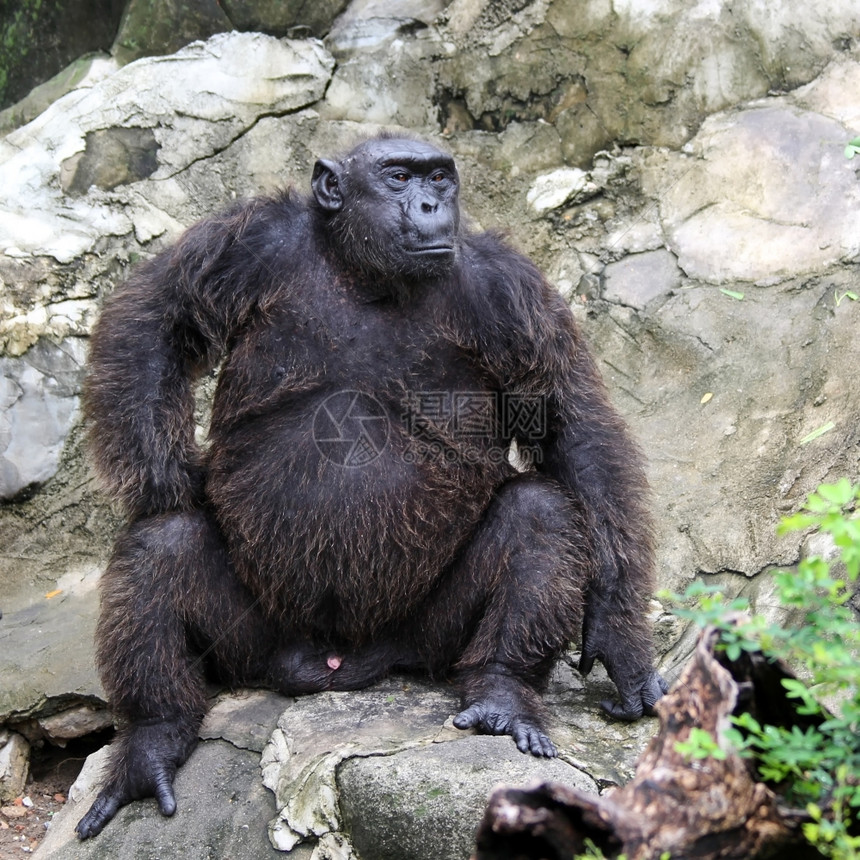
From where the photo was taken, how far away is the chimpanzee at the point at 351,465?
16.3 feet

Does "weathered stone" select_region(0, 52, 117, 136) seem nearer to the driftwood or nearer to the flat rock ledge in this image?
the flat rock ledge

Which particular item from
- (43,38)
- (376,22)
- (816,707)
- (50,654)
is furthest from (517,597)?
(43,38)

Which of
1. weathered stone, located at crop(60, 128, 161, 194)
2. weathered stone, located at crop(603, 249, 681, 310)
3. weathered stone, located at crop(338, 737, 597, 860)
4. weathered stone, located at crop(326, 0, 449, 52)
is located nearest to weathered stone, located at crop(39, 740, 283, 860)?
weathered stone, located at crop(338, 737, 597, 860)

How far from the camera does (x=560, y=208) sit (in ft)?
25.9

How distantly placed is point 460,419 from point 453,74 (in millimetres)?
3864

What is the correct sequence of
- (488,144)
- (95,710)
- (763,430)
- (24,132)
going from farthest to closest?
(488,144) < (24,132) < (763,430) < (95,710)

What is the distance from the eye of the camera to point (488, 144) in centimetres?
810

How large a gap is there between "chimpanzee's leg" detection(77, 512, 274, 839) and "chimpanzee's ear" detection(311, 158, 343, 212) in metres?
1.51

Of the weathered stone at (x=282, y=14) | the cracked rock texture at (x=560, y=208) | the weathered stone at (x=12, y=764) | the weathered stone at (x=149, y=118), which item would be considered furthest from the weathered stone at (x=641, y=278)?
the weathered stone at (x=12, y=764)

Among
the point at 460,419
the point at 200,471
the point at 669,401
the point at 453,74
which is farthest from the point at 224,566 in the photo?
the point at 453,74

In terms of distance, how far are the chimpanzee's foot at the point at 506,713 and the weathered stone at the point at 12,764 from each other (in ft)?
8.94

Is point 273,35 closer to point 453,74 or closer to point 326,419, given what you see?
point 453,74

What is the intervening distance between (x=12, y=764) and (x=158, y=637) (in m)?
1.92

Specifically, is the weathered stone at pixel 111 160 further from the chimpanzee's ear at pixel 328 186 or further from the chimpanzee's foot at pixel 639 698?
the chimpanzee's foot at pixel 639 698
